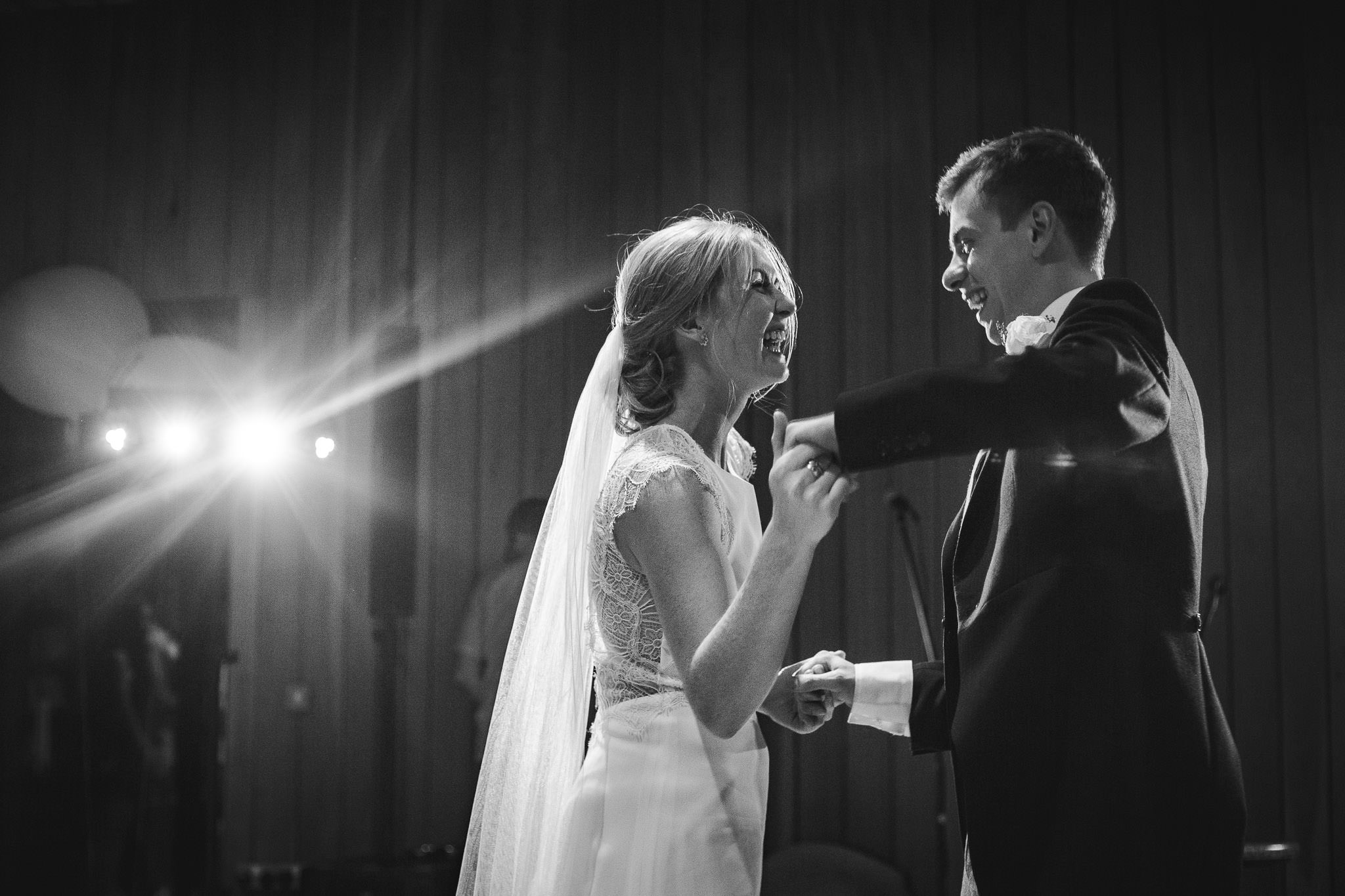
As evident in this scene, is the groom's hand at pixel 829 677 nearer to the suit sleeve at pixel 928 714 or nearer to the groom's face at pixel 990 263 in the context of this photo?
the suit sleeve at pixel 928 714

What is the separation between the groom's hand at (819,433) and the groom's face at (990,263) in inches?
18.7

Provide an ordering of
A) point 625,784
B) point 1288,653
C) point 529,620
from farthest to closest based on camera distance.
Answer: point 1288,653, point 529,620, point 625,784

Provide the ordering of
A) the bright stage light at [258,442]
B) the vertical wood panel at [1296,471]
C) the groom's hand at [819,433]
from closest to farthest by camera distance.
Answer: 1. the groom's hand at [819,433]
2. the vertical wood panel at [1296,471]
3. the bright stage light at [258,442]

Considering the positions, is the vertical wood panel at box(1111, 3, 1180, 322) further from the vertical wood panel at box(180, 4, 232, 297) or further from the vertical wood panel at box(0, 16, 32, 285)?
the vertical wood panel at box(0, 16, 32, 285)

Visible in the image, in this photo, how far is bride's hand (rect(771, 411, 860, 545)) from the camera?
1.44 m

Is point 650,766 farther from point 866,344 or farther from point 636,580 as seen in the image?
point 866,344

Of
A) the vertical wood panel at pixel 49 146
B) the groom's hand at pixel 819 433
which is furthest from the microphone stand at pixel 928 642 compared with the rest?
the vertical wood panel at pixel 49 146

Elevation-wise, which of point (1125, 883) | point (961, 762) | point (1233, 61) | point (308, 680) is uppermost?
point (1233, 61)

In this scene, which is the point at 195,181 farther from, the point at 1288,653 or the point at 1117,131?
the point at 1288,653

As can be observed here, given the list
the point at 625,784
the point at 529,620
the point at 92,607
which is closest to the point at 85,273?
the point at 92,607

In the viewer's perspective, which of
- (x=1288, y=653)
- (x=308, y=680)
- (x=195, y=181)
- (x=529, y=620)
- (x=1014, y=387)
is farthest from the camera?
(x=195, y=181)

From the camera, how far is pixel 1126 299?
137 centimetres

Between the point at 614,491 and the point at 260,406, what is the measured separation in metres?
3.53

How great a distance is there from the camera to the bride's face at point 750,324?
6.08 feet
